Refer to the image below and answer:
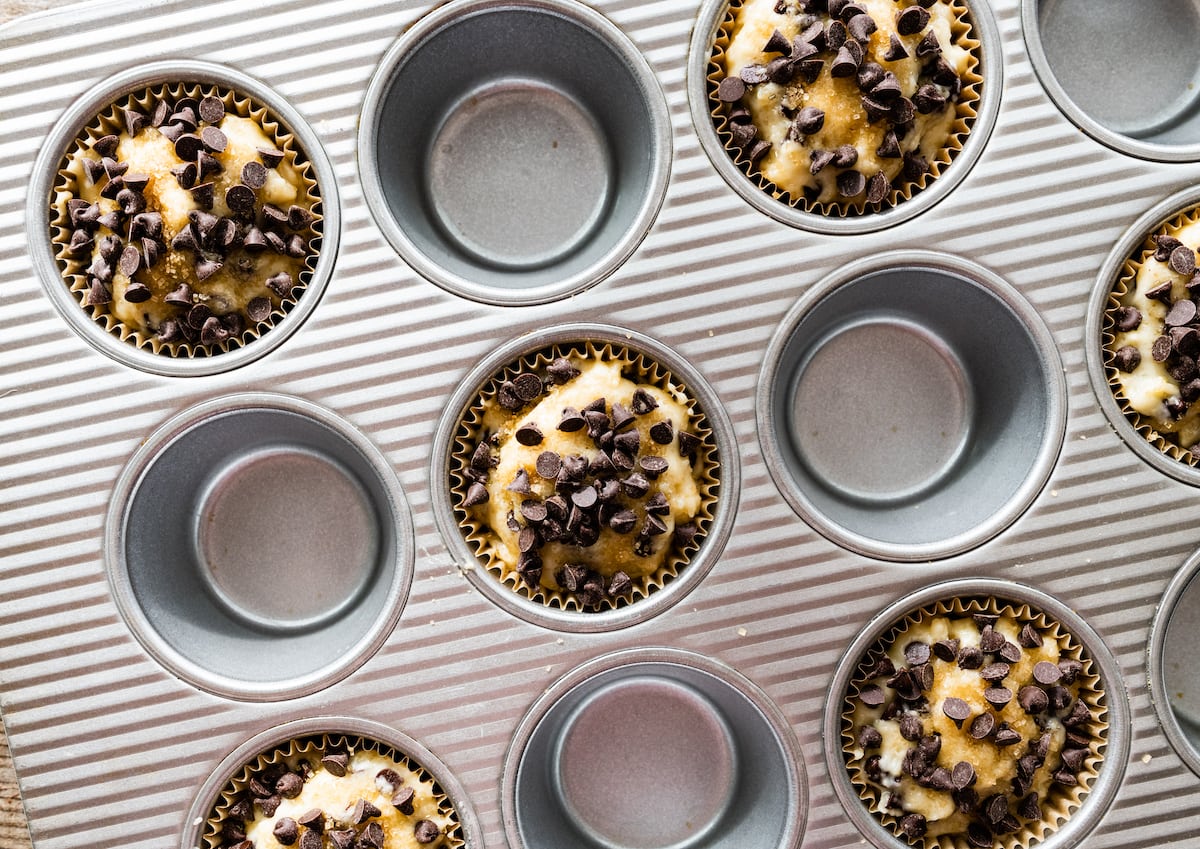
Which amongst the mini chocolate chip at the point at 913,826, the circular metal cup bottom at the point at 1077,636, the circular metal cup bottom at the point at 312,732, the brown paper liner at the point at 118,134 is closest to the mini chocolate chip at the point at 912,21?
the circular metal cup bottom at the point at 1077,636

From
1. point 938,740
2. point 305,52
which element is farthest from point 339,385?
point 938,740

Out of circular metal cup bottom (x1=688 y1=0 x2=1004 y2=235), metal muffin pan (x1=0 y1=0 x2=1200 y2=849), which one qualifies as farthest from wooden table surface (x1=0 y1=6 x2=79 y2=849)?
circular metal cup bottom (x1=688 y1=0 x2=1004 y2=235)

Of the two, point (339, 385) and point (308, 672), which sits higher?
point (339, 385)

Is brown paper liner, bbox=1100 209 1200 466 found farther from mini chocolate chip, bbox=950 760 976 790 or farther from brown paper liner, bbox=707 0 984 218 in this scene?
mini chocolate chip, bbox=950 760 976 790

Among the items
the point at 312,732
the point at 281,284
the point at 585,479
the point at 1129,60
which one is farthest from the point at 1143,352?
the point at 312,732

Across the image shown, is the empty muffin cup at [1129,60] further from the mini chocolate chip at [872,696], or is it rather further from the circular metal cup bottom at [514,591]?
the mini chocolate chip at [872,696]

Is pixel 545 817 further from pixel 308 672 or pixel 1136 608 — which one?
pixel 1136 608
